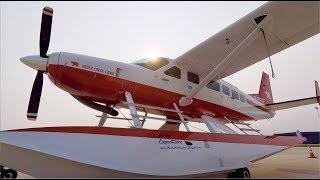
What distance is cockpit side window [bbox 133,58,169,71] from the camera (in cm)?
880

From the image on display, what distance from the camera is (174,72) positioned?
354 inches

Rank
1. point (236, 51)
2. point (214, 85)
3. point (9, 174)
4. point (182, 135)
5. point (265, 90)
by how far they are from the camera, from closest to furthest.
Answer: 1. point (9, 174)
2. point (182, 135)
3. point (236, 51)
4. point (214, 85)
5. point (265, 90)

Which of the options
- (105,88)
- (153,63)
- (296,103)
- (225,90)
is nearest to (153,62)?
(153,63)

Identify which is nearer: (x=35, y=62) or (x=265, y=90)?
(x=35, y=62)

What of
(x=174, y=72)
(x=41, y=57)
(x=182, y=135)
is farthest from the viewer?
(x=174, y=72)

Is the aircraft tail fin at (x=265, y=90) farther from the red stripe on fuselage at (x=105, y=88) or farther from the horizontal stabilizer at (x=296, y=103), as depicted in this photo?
the red stripe on fuselage at (x=105, y=88)

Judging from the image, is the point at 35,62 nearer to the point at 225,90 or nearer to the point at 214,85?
the point at 214,85

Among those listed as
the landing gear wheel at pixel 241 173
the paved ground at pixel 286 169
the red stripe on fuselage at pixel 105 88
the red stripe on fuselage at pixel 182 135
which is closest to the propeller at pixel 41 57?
the red stripe on fuselage at pixel 105 88

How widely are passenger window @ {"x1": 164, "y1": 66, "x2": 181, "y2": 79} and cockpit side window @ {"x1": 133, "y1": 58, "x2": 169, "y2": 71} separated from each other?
25 cm

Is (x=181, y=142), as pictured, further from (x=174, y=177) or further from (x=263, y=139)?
(x=263, y=139)

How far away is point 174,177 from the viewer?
608 cm

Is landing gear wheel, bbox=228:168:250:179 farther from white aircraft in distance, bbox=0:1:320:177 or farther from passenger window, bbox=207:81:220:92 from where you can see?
passenger window, bbox=207:81:220:92

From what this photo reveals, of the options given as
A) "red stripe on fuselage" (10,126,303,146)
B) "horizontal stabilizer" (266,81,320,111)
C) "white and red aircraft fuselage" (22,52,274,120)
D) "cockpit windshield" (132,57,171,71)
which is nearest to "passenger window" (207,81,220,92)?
"white and red aircraft fuselage" (22,52,274,120)

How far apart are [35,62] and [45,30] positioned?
1.03m
